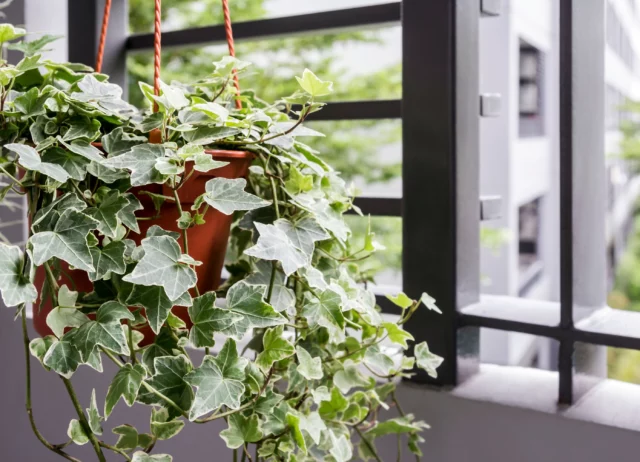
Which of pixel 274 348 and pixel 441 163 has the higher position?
pixel 441 163

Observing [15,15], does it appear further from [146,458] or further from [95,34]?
[146,458]

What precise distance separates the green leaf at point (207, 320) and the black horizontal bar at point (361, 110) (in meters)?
0.47

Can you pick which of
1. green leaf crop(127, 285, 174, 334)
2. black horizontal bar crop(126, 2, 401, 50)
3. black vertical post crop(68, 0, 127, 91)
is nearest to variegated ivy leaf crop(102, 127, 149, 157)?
green leaf crop(127, 285, 174, 334)

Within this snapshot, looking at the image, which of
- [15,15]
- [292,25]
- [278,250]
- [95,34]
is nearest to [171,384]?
[278,250]

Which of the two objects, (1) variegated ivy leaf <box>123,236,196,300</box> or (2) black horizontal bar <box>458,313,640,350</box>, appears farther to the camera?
(2) black horizontal bar <box>458,313,640,350</box>

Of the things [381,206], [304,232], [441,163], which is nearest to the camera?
[304,232]

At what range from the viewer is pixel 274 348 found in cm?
57

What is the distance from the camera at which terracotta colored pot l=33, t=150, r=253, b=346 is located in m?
0.60

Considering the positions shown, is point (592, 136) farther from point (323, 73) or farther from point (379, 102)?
point (323, 73)

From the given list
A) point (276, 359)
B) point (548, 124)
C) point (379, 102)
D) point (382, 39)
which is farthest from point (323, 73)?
point (548, 124)

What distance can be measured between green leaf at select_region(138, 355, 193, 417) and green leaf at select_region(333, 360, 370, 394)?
0.65 ft

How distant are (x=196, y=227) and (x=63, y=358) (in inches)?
6.7

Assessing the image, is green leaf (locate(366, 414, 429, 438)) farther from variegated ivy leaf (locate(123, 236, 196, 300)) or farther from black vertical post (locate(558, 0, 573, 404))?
variegated ivy leaf (locate(123, 236, 196, 300))

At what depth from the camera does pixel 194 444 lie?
1.00 m
